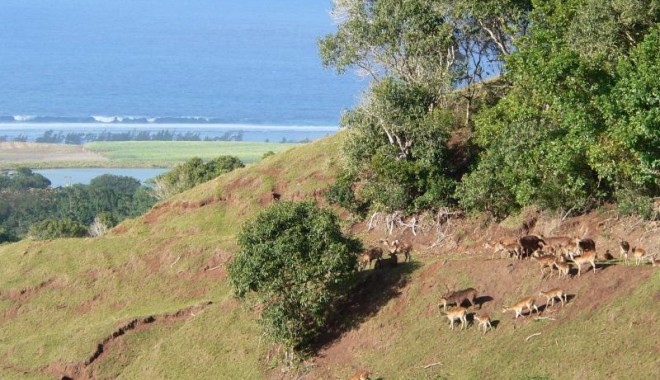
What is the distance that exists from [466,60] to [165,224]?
1903cm

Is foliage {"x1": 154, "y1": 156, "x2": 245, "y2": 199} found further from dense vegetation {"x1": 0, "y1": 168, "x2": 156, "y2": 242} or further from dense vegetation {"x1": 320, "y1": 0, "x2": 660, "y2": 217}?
dense vegetation {"x1": 0, "y1": 168, "x2": 156, "y2": 242}

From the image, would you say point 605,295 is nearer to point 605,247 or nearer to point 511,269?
point 511,269

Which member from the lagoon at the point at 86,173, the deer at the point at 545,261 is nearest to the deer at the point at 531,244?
the deer at the point at 545,261

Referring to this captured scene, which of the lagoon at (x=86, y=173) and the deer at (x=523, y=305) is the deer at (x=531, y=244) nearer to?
the deer at (x=523, y=305)

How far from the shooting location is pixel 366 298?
39188 millimetres

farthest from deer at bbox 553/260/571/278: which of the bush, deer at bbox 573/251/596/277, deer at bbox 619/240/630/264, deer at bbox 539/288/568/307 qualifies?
the bush

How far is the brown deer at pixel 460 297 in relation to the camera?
35469 mm

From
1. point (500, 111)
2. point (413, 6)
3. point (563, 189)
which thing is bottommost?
point (563, 189)

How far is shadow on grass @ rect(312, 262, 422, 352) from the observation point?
38219 mm

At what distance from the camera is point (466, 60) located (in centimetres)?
5462

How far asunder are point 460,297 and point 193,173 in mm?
42817

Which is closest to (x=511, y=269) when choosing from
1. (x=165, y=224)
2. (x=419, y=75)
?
(x=419, y=75)

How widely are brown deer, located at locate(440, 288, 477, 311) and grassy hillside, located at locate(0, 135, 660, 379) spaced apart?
0.58 meters

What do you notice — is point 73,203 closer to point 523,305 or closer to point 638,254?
point 638,254
